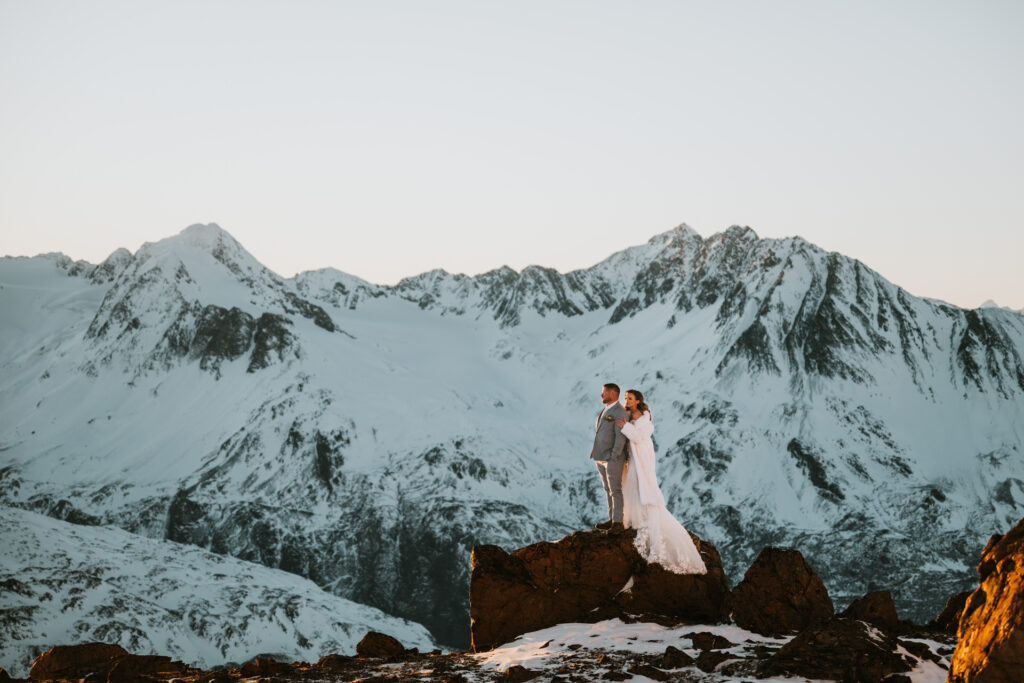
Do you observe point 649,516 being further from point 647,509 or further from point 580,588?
point 580,588

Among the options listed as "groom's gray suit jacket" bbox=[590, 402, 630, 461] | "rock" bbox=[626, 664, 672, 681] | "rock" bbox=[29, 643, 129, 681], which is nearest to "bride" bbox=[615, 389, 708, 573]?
"groom's gray suit jacket" bbox=[590, 402, 630, 461]

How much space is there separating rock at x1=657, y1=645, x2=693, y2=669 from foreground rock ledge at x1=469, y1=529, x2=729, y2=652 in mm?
4302

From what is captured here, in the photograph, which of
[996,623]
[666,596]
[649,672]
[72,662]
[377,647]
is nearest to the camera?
[996,623]

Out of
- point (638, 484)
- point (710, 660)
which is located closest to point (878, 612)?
point (710, 660)

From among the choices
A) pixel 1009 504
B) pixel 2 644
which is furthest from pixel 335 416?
pixel 1009 504

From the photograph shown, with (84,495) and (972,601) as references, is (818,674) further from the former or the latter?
(84,495)

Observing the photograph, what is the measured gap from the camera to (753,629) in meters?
20.1

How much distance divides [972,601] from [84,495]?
179 meters

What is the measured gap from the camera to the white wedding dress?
22.8 meters

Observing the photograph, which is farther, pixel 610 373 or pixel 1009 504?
pixel 610 373

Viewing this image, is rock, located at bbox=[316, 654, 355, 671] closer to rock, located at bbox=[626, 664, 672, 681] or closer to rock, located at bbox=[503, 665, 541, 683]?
rock, located at bbox=[503, 665, 541, 683]

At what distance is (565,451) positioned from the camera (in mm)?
186500

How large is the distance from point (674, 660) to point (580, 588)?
5777mm

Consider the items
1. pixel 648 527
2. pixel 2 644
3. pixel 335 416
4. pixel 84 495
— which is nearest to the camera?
pixel 648 527
